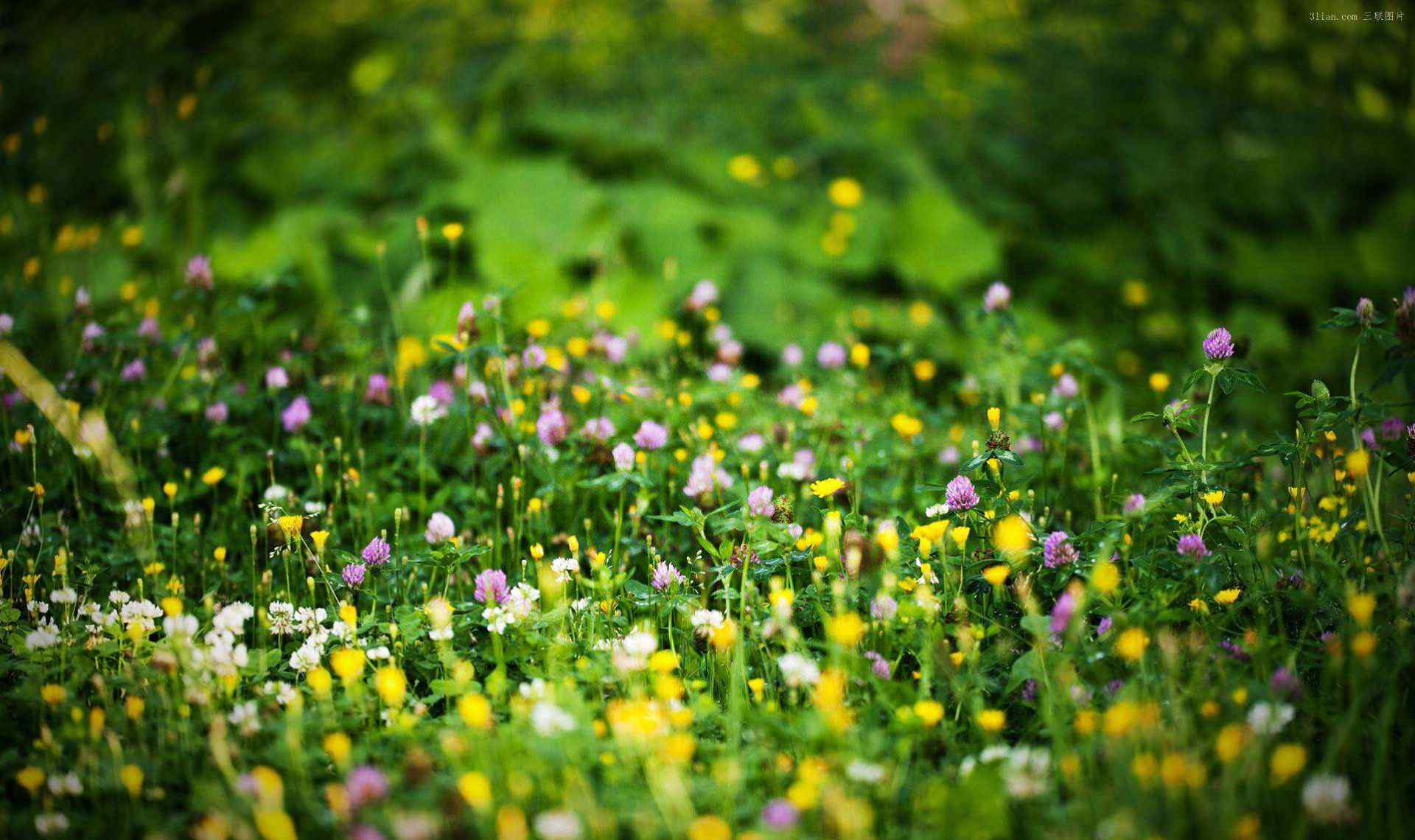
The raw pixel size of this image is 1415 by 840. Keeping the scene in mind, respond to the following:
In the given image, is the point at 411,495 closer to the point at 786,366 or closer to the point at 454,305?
the point at 454,305

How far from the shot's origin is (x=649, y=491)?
225cm

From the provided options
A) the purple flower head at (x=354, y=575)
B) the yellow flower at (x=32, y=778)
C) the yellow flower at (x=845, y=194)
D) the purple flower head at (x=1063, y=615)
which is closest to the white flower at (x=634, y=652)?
the purple flower head at (x=354, y=575)

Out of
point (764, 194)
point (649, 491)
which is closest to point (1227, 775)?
point (649, 491)

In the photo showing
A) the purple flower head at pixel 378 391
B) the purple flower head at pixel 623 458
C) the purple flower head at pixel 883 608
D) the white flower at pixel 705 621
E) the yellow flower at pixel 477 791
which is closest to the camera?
the yellow flower at pixel 477 791

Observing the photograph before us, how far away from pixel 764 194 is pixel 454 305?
5.05 ft

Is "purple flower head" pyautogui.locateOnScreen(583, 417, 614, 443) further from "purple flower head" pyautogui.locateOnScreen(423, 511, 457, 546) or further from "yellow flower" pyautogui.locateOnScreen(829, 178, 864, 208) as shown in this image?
"yellow flower" pyautogui.locateOnScreen(829, 178, 864, 208)

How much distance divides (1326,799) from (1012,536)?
46 centimetres

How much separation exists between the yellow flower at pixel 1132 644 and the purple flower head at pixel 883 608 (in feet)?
1.11

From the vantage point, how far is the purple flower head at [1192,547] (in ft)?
5.34

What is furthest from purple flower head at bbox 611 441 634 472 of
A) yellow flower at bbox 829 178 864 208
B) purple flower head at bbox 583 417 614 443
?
yellow flower at bbox 829 178 864 208

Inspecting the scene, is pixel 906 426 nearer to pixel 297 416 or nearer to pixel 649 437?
pixel 649 437

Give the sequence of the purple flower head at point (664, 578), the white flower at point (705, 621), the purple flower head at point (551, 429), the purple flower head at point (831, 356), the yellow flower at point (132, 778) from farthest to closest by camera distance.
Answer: the purple flower head at point (831, 356) < the purple flower head at point (551, 429) < the purple flower head at point (664, 578) < the white flower at point (705, 621) < the yellow flower at point (132, 778)

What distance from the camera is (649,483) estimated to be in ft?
6.32

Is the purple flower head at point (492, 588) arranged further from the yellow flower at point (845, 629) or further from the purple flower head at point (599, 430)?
the yellow flower at point (845, 629)
